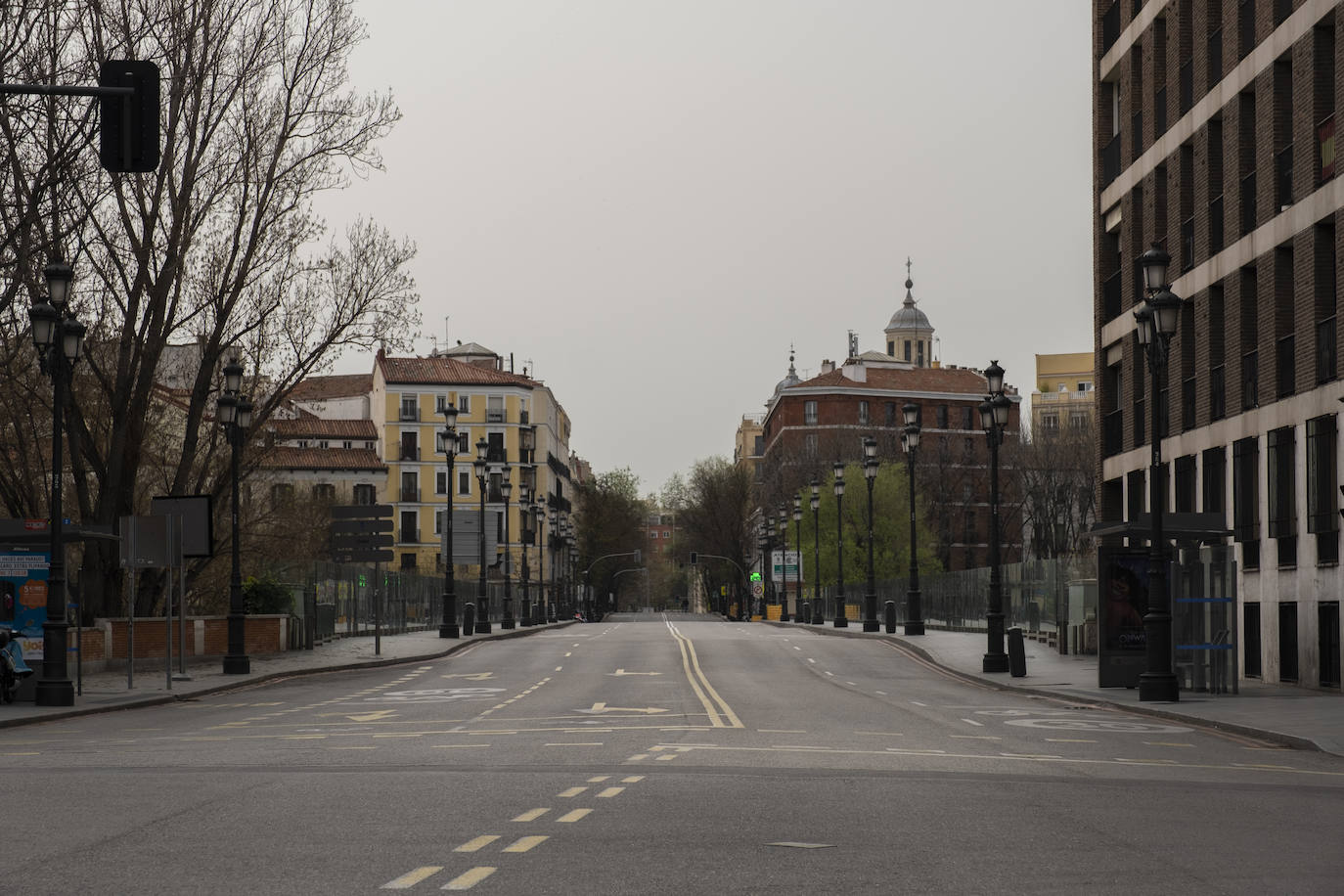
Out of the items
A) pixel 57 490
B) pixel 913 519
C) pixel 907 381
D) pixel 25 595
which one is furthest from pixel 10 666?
pixel 907 381

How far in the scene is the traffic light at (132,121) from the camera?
1602 centimetres

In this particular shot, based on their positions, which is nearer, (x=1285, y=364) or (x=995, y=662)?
(x=1285, y=364)

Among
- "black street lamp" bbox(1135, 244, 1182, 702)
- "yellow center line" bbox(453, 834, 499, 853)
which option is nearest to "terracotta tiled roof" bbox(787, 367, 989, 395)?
"black street lamp" bbox(1135, 244, 1182, 702)

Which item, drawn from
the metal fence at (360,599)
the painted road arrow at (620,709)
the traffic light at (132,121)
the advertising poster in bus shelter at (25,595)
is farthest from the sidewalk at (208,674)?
the traffic light at (132,121)

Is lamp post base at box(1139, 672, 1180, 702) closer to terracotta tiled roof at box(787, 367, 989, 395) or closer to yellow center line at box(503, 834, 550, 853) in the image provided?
yellow center line at box(503, 834, 550, 853)

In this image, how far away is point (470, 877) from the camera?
346 inches

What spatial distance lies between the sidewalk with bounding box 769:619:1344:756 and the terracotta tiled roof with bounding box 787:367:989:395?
107 meters

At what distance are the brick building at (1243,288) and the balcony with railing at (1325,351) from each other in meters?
0.04

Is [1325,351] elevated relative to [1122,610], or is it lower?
elevated

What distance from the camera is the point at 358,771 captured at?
15.1m

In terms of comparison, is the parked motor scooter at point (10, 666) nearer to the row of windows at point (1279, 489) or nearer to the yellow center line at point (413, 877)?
the row of windows at point (1279, 489)

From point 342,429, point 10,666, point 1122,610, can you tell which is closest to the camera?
point 10,666

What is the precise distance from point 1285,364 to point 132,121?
77.2 ft

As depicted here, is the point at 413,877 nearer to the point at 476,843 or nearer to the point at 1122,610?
the point at 476,843
